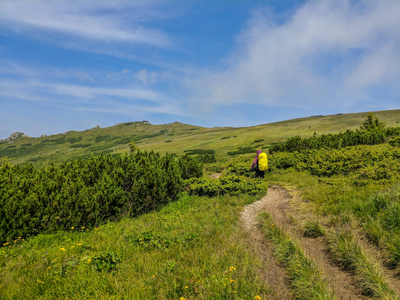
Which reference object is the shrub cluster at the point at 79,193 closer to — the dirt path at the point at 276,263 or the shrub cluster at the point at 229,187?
the shrub cluster at the point at 229,187

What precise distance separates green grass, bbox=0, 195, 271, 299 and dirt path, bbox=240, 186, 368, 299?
35 cm

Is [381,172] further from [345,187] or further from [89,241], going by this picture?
[89,241]

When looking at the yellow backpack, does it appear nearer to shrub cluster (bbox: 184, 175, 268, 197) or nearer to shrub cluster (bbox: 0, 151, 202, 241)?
shrub cluster (bbox: 184, 175, 268, 197)

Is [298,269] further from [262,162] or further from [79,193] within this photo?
[262,162]

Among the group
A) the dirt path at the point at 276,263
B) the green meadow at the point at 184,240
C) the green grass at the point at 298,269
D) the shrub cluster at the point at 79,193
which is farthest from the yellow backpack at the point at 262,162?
the green grass at the point at 298,269

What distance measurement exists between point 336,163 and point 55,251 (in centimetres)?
1371

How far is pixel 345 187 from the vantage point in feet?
28.1

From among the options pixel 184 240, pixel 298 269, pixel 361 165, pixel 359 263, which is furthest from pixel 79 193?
pixel 361 165

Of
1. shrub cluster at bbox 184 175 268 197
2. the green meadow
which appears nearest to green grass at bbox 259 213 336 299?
the green meadow

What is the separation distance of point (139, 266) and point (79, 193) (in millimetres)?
4962

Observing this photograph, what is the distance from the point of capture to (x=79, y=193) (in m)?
8.25

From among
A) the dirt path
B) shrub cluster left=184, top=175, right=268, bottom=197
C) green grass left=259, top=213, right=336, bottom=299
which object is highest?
shrub cluster left=184, top=175, right=268, bottom=197

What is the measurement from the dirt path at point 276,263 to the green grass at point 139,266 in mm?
346

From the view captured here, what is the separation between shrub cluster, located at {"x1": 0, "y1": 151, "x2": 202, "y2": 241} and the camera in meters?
7.11
